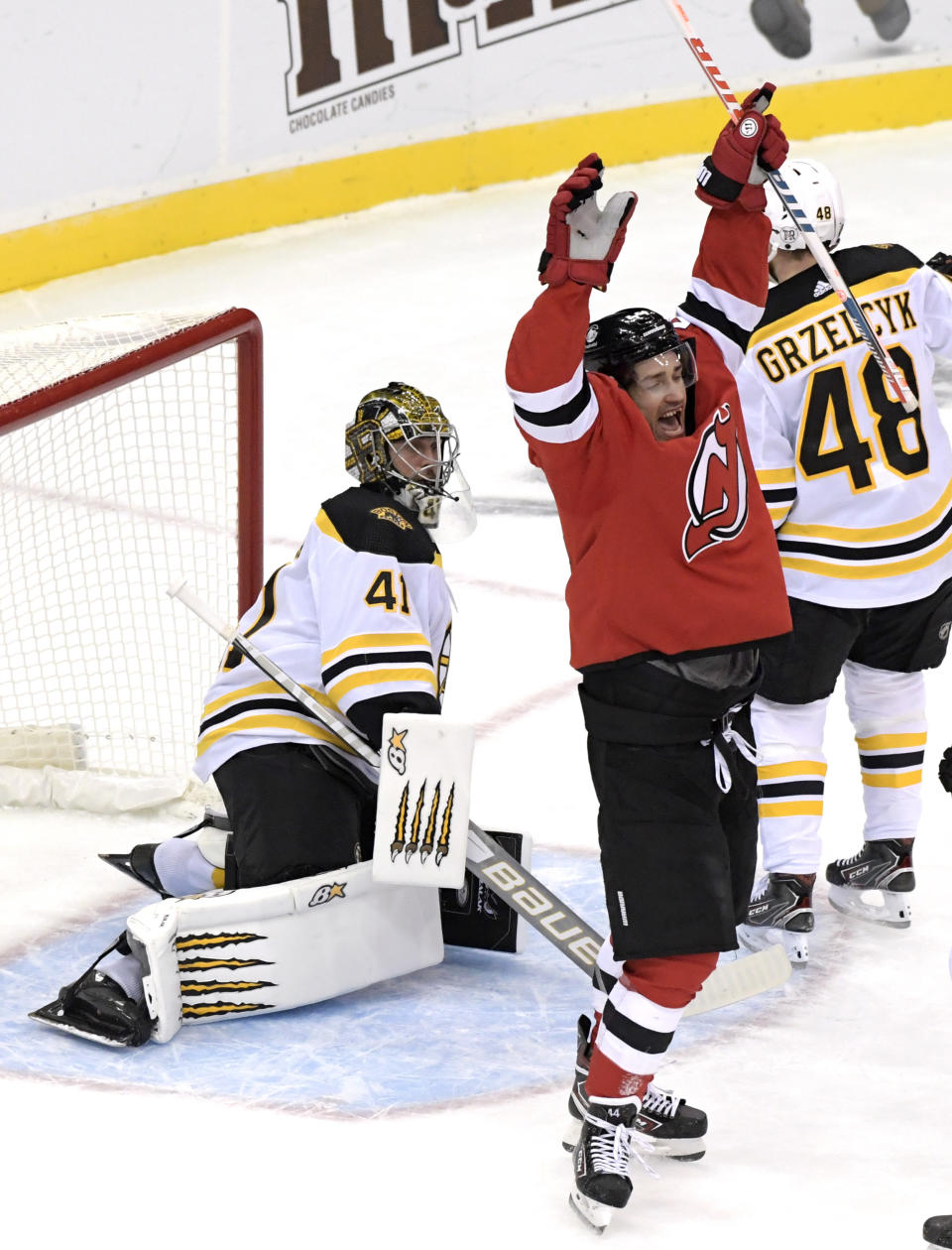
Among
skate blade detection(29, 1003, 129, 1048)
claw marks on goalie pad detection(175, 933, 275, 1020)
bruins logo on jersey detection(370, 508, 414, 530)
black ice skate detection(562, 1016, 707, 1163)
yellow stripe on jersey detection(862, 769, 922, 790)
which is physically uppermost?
bruins logo on jersey detection(370, 508, 414, 530)

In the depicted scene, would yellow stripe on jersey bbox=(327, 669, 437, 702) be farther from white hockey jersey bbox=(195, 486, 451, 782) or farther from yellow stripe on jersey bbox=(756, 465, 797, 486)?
yellow stripe on jersey bbox=(756, 465, 797, 486)

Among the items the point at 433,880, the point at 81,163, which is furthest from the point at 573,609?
the point at 81,163

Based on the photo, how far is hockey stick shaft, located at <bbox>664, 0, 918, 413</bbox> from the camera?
2.56 meters

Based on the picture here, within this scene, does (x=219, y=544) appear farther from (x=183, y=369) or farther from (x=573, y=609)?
(x=573, y=609)

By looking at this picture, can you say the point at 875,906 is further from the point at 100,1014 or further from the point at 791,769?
the point at 100,1014

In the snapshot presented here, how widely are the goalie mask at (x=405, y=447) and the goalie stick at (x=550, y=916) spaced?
1.12ft

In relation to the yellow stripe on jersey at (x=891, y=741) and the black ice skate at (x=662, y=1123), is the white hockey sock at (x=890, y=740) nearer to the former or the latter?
the yellow stripe on jersey at (x=891, y=741)

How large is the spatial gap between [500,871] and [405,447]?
0.65m

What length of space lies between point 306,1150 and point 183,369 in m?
3.36

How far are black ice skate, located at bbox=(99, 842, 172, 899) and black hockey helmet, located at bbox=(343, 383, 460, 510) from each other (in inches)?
28.5

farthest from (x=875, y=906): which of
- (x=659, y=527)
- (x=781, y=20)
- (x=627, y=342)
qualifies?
(x=781, y=20)

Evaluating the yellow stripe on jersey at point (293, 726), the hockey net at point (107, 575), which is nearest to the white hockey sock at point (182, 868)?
the yellow stripe on jersey at point (293, 726)

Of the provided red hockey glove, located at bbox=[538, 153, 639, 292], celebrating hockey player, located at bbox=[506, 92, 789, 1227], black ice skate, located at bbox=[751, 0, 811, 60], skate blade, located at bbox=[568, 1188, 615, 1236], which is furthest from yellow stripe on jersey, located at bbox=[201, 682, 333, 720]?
black ice skate, located at bbox=[751, 0, 811, 60]

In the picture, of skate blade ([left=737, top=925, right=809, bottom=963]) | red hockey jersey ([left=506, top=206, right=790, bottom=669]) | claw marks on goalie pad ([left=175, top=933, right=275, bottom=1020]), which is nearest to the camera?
red hockey jersey ([left=506, top=206, right=790, bottom=669])
